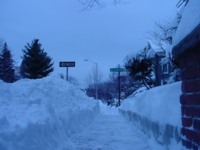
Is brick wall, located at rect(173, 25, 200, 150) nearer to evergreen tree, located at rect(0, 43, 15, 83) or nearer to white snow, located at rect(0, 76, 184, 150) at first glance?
white snow, located at rect(0, 76, 184, 150)

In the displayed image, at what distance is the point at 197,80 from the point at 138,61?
22142 mm

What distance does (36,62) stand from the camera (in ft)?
157

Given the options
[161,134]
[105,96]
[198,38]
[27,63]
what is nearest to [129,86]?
[27,63]

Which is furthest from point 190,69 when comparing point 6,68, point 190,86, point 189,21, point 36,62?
point 6,68

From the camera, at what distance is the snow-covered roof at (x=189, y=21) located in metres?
3.52

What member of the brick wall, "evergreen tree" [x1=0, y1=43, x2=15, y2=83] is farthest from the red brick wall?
"evergreen tree" [x1=0, y1=43, x2=15, y2=83]

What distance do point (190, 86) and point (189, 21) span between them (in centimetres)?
69

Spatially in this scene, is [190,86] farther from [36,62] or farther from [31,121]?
[36,62]

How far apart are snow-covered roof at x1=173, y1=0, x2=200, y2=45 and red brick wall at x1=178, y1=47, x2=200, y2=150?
200 millimetres

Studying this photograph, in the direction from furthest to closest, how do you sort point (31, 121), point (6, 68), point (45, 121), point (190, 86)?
point (6, 68), point (45, 121), point (31, 121), point (190, 86)

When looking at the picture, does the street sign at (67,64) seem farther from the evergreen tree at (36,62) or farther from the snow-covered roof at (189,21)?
the evergreen tree at (36,62)

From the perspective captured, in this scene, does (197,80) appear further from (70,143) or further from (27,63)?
(27,63)

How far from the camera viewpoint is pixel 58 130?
30.2 feet

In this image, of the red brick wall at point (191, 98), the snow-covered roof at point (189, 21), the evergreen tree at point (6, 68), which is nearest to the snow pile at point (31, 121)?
the red brick wall at point (191, 98)
